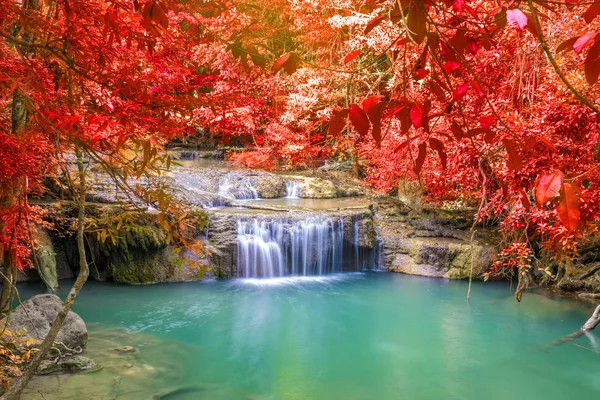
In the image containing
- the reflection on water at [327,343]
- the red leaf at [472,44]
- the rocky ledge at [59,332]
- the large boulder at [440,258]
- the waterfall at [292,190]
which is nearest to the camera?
the red leaf at [472,44]

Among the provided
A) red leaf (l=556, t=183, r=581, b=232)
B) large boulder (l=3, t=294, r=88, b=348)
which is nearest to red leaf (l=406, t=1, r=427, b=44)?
red leaf (l=556, t=183, r=581, b=232)

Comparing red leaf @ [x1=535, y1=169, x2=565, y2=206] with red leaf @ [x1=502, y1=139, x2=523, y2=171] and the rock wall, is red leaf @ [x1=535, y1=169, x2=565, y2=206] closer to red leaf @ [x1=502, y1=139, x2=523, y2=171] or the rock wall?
red leaf @ [x1=502, y1=139, x2=523, y2=171]

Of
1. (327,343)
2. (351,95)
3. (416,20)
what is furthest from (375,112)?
(327,343)

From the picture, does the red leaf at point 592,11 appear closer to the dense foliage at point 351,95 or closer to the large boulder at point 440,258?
the dense foliage at point 351,95

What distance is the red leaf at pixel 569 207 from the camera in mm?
861

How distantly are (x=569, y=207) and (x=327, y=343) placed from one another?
238 inches

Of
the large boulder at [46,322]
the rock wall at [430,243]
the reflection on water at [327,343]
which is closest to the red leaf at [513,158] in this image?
the reflection on water at [327,343]

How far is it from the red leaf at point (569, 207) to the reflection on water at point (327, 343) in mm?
4667

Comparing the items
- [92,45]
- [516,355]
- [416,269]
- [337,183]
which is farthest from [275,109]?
[92,45]

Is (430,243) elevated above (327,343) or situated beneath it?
elevated above

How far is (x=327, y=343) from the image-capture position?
6.57m

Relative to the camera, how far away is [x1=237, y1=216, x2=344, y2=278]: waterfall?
9398 mm

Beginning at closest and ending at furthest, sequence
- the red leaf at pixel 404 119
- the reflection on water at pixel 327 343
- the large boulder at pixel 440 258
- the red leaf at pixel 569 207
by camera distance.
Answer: the red leaf at pixel 569 207 < the red leaf at pixel 404 119 < the reflection on water at pixel 327 343 < the large boulder at pixel 440 258

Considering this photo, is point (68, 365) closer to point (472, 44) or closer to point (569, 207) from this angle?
point (472, 44)
